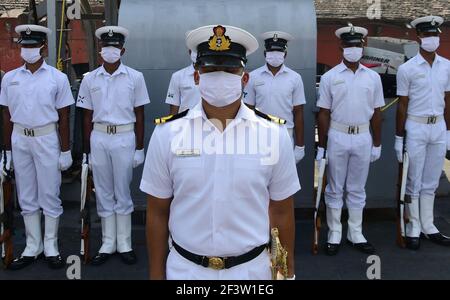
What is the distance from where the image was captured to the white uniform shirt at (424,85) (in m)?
5.23

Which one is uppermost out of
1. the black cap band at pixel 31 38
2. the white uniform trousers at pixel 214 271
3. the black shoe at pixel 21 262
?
the black cap band at pixel 31 38

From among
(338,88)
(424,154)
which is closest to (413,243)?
(424,154)

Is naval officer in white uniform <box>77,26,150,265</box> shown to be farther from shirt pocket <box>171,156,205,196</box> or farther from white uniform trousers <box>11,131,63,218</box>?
shirt pocket <box>171,156,205,196</box>

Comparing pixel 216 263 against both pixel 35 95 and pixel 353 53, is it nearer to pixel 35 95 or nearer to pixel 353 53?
pixel 35 95

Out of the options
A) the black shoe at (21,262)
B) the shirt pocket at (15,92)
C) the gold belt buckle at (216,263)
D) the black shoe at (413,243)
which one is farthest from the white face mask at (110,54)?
the black shoe at (413,243)

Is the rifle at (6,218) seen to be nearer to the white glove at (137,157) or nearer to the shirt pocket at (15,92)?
the shirt pocket at (15,92)

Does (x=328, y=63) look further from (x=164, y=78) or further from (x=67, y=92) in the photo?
(x=67, y=92)

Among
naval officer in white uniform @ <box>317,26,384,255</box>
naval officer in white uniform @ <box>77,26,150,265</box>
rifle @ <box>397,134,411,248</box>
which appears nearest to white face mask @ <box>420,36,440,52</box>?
naval officer in white uniform @ <box>317,26,384,255</box>

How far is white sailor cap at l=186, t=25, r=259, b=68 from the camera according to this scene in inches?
97.0

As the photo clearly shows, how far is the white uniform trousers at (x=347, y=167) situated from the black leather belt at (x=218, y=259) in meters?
2.85

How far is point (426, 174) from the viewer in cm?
552

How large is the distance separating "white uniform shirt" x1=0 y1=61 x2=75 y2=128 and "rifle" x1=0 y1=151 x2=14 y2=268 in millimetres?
521

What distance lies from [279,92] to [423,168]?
1.60 metres

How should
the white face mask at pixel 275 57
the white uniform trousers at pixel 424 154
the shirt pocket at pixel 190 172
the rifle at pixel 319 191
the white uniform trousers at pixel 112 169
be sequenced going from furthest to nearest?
the white face mask at pixel 275 57
the white uniform trousers at pixel 424 154
the rifle at pixel 319 191
the white uniform trousers at pixel 112 169
the shirt pocket at pixel 190 172
